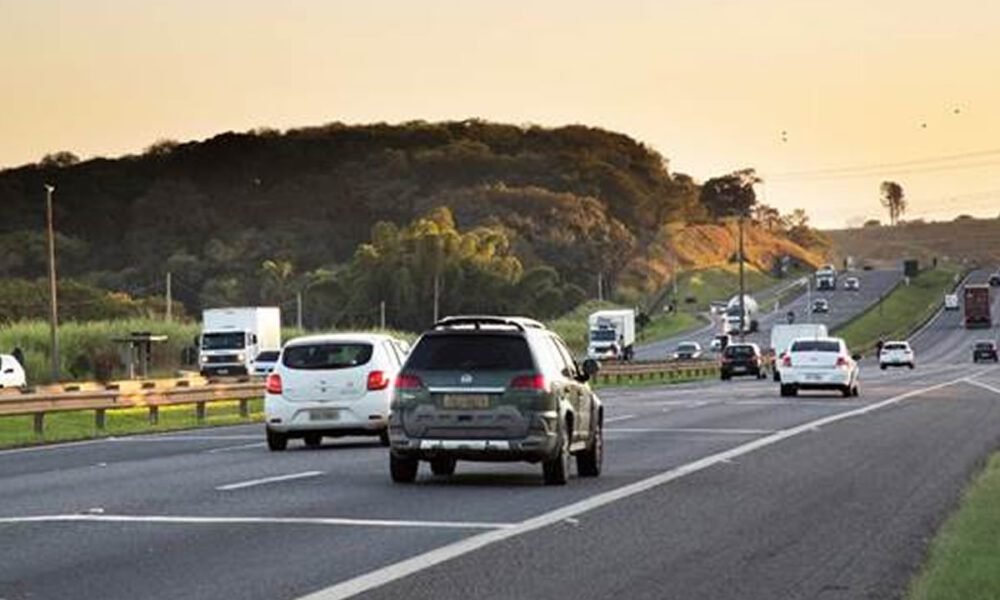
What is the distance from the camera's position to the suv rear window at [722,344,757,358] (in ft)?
267

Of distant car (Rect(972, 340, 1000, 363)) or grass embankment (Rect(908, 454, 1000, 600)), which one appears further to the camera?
distant car (Rect(972, 340, 1000, 363))

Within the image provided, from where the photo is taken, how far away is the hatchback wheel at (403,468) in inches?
822

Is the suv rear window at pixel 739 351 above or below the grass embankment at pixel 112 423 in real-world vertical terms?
above

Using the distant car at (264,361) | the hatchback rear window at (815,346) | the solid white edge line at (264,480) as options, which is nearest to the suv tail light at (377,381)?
the solid white edge line at (264,480)

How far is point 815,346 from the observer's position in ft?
173

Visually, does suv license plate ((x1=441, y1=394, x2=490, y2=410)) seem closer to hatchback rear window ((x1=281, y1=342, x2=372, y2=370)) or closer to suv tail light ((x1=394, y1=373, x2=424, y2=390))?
suv tail light ((x1=394, y1=373, x2=424, y2=390))

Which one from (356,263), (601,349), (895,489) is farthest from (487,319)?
(356,263)

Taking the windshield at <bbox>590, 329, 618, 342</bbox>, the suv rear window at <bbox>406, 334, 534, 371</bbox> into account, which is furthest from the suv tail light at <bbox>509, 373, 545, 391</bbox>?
the windshield at <bbox>590, 329, 618, 342</bbox>

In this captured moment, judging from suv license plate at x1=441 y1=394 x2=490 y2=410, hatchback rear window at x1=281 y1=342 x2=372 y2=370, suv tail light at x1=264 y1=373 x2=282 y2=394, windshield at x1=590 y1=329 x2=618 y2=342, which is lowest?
suv license plate at x1=441 y1=394 x2=490 y2=410

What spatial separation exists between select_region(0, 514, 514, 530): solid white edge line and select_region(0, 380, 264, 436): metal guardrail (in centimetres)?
1754

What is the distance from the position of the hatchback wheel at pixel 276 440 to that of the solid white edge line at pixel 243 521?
36.6ft

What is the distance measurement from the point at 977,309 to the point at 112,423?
435 ft

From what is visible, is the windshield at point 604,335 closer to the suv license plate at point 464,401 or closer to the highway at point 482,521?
the highway at point 482,521

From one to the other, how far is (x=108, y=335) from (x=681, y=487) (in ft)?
242
